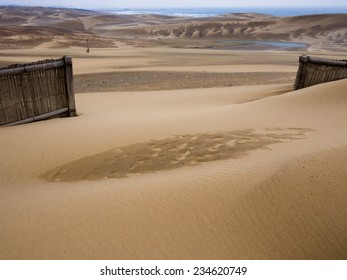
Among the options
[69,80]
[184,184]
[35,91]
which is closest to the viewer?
[184,184]

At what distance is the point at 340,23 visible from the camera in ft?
166

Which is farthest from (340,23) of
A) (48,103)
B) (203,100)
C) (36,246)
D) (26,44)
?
(36,246)

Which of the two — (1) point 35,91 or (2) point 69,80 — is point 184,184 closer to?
(1) point 35,91

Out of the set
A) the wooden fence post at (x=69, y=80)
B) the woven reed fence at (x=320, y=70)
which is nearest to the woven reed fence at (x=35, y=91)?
the wooden fence post at (x=69, y=80)

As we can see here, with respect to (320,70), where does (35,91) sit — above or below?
below

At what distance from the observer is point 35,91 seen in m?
6.49

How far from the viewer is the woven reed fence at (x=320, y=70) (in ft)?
29.2

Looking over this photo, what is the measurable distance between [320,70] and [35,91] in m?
7.37

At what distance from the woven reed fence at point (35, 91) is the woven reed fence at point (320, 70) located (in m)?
6.29

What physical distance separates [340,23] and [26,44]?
149ft

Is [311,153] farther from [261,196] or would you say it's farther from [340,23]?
[340,23]

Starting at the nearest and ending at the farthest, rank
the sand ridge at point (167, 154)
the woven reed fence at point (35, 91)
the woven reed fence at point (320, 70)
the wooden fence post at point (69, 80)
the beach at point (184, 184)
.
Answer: the beach at point (184, 184)
the sand ridge at point (167, 154)
the woven reed fence at point (35, 91)
the wooden fence post at point (69, 80)
the woven reed fence at point (320, 70)

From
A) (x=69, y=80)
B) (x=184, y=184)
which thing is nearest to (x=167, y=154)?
(x=184, y=184)

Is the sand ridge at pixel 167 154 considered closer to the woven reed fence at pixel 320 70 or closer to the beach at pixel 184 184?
the beach at pixel 184 184
